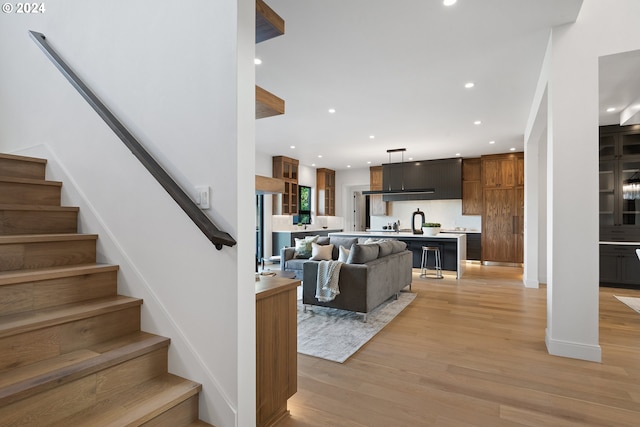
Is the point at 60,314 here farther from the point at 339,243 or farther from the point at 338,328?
the point at 339,243

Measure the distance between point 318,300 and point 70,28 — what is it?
137 inches

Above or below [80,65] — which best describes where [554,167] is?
below

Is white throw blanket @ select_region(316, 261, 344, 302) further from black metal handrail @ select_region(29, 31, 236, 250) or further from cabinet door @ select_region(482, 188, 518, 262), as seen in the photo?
cabinet door @ select_region(482, 188, 518, 262)

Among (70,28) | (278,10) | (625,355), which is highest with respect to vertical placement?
Answer: (278,10)

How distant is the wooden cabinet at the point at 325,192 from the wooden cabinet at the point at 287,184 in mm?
1552

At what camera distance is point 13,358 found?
130cm

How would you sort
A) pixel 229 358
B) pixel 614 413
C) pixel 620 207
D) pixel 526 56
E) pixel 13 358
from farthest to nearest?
1. pixel 620 207
2. pixel 526 56
3. pixel 614 413
4. pixel 229 358
5. pixel 13 358

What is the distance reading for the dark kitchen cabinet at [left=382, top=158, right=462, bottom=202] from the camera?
8859 millimetres

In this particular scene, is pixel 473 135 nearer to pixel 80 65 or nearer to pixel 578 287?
pixel 578 287

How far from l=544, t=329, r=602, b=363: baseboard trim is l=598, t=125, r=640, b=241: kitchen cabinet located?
13.1 ft

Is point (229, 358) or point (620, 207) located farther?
point (620, 207)

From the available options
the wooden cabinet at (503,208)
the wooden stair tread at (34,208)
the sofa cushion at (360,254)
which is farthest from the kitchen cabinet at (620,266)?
the wooden stair tread at (34,208)

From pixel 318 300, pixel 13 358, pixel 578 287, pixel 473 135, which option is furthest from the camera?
pixel 473 135

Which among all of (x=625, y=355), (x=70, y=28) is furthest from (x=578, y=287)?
(x=70, y=28)
